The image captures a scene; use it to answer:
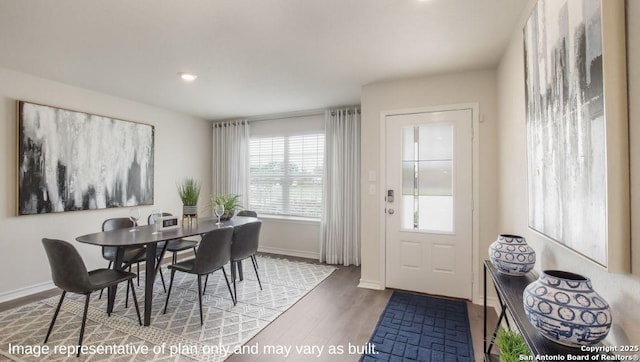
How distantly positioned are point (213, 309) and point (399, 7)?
302 centimetres

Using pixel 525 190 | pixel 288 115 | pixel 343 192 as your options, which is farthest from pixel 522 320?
pixel 288 115

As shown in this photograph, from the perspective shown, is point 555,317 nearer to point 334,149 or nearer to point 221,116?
point 334,149

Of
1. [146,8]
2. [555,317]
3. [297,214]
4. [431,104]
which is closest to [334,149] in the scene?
[297,214]

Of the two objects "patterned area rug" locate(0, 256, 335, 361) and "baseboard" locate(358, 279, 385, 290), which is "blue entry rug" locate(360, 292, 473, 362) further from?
"patterned area rug" locate(0, 256, 335, 361)

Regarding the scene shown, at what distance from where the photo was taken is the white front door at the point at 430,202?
3062 millimetres

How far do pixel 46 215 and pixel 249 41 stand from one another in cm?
314

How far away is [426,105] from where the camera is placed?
319 cm

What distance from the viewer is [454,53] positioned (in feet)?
8.57

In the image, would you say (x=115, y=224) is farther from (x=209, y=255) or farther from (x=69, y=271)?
(x=209, y=255)

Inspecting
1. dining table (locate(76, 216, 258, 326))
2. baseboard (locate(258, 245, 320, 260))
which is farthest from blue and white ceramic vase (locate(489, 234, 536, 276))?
baseboard (locate(258, 245, 320, 260))

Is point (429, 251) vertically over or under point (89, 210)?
under

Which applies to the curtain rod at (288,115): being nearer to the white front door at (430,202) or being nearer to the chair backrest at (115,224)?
the white front door at (430,202)

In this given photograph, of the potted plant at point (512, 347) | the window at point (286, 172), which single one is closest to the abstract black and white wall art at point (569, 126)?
the potted plant at point (512, 347)

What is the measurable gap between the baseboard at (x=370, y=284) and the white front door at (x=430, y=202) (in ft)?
0.33
